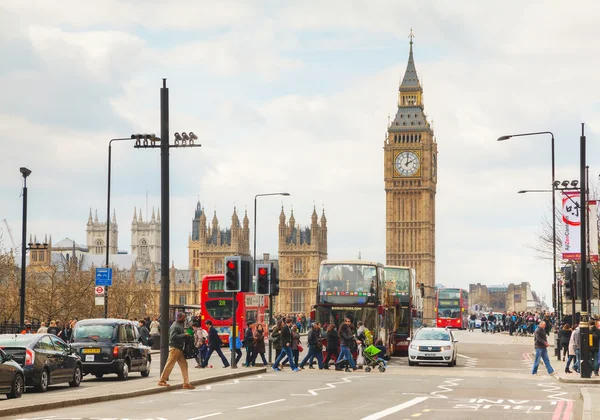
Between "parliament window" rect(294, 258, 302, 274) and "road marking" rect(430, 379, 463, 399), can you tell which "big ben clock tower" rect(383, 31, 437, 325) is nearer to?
"parliament window" rect(294, 258, 302, 274)

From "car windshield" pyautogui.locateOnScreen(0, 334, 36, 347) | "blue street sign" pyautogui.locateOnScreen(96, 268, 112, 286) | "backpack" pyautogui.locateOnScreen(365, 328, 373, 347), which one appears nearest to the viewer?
"car windshield" pyautogui.locateOnScreen(0, 334, 36, 347)

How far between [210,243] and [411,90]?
39.3 metres

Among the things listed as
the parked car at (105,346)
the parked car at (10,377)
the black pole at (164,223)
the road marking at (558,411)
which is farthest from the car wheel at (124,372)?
the road marking at (558,411)

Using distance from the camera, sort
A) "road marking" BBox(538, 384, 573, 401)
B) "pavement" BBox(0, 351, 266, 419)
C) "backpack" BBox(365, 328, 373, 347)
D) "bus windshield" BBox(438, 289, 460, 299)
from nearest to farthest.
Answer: "pavement" BBox(0, 351, 266, 419), "road marking" BBox(538, 384, 573, 401), "backpack" BBox(365, 328, 373, 347), "bus windshield" BBox(438, 289, 460, 299)

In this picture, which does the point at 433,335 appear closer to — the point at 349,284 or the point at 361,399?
the point at 349,284

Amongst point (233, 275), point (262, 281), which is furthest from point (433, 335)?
point (233, 275)

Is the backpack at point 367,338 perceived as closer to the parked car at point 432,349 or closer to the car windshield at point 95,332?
the parked car at point 432,349

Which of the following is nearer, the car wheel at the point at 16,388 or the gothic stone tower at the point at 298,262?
the car wheel at the point at 16,388

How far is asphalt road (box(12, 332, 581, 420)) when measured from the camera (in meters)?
18.8

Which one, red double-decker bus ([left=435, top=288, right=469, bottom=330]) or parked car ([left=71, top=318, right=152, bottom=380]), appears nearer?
parked car ([left=71, top=318, right=152, bottom=380])

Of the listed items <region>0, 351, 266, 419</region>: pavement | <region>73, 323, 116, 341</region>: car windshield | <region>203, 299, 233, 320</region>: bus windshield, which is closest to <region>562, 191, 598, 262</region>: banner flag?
<region>0, 351, 266, 419</region>: pavement

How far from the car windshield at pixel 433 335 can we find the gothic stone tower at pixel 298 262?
12918 cm

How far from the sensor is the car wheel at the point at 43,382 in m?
24.0

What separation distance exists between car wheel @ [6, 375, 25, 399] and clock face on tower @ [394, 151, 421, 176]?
138059 millimetres
